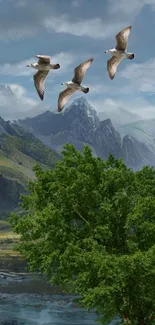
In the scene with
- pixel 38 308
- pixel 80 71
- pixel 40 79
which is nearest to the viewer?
pixel 80 71

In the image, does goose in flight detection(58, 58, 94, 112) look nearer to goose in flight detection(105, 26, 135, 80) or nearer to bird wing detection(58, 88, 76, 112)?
bird wing detection(58, 88, 76, 112)

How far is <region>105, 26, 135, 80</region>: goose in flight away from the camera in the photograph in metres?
20.1

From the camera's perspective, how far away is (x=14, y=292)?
376 feet

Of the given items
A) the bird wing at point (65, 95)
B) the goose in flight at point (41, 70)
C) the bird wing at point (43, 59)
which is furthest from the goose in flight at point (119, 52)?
the bird wing at point (43, 59)

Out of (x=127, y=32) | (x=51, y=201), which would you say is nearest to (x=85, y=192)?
(x=51, y=201)

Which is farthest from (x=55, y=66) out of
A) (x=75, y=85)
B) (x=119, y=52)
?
(x=119, y=52)

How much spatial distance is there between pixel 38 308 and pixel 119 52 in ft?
272

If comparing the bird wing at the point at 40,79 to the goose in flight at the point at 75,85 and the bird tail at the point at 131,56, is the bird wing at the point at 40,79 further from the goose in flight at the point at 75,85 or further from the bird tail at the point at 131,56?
the bird tail at the point at 131,56

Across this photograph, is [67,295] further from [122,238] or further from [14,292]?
[122,238]

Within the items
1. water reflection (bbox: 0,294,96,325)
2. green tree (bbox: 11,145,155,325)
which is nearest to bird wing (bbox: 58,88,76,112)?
green tree (bbox: 11,145,155,325)

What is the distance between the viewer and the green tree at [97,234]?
37.0 m

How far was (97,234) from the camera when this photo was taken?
39469mm

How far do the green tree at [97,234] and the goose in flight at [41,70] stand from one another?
18.8 m

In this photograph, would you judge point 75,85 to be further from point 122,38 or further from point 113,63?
point 122,38
